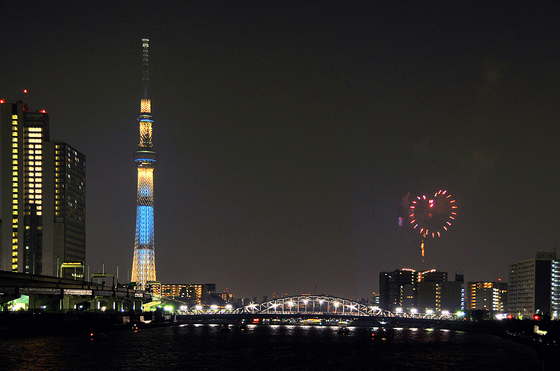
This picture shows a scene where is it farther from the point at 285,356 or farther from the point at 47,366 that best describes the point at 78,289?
the point at 47,366

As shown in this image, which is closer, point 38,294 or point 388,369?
point 388,369

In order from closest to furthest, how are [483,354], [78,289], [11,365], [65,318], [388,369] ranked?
[11,365], [388,369], [483,354], [65,318], [78,289]

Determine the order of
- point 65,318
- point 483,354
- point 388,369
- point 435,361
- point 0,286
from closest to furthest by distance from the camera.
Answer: point 388,369 → point 435,361 → point 483,354 → point 0,286 → point 65,318

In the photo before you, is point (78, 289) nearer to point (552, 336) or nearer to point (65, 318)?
point (65, 318)

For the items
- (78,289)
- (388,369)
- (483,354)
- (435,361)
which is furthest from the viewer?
(78,289)

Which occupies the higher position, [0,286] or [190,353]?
[0,286]

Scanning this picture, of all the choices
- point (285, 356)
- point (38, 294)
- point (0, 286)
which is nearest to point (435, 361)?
point (285, 356)

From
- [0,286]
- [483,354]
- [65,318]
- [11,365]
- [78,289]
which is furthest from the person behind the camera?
[78,289]

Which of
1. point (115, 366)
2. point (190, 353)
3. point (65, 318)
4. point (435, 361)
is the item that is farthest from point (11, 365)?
point (65, 318)

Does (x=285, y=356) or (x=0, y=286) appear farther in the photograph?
(x=0, y=286)
